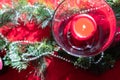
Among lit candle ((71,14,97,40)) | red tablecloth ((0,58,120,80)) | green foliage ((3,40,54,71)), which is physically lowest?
red tablecloth ((0,58,120,80))

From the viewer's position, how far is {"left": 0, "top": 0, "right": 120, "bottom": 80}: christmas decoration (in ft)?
2.27

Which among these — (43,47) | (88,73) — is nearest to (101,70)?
(88,73)

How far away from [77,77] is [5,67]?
189mm

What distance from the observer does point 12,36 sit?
795 millimetres

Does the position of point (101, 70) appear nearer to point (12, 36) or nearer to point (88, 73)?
point (88, 73)

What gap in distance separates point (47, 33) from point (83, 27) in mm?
134


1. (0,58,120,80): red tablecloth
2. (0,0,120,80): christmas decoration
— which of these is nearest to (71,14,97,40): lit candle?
(0,0,120,80): christmas decoration

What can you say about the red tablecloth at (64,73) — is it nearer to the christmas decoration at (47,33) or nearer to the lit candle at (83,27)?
the christmas decoration at (47,33)

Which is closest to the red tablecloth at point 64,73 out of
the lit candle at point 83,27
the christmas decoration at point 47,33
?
the christmas decoration at point 47,33

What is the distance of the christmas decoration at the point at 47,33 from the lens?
0.69m

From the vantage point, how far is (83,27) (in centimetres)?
67

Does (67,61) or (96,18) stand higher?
(96,18)

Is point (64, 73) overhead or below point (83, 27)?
below

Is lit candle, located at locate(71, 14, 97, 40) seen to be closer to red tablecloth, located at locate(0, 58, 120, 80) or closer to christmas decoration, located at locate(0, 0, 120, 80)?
christmas decoration, located at locate(0, 0, 120, 80)
